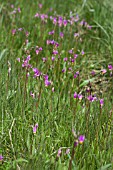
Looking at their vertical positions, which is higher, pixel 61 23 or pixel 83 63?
pixel 61 23

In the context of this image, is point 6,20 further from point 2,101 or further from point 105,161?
point 105,161

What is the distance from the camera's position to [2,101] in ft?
9.45

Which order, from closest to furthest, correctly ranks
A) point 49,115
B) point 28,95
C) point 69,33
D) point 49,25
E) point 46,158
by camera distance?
point 46,158 < point 49,115 < point 28,95 < point 69,33 < point 49,25

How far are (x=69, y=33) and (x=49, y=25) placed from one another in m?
0.44

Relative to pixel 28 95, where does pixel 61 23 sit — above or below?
above

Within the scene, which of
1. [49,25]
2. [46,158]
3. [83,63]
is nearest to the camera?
[46,158]

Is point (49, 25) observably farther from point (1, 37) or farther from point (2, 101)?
point (2, 101)

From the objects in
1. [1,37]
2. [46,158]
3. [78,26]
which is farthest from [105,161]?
[78,26]

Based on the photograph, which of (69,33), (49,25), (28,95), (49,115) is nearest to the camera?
(49,115)

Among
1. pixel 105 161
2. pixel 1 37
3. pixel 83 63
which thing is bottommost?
pixel 105 161

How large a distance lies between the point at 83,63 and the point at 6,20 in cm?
110

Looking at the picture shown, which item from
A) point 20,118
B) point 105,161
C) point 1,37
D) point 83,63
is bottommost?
point 105,161

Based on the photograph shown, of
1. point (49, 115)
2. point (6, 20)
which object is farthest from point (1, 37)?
point (49, 115)

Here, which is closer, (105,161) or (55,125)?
(105,161)
